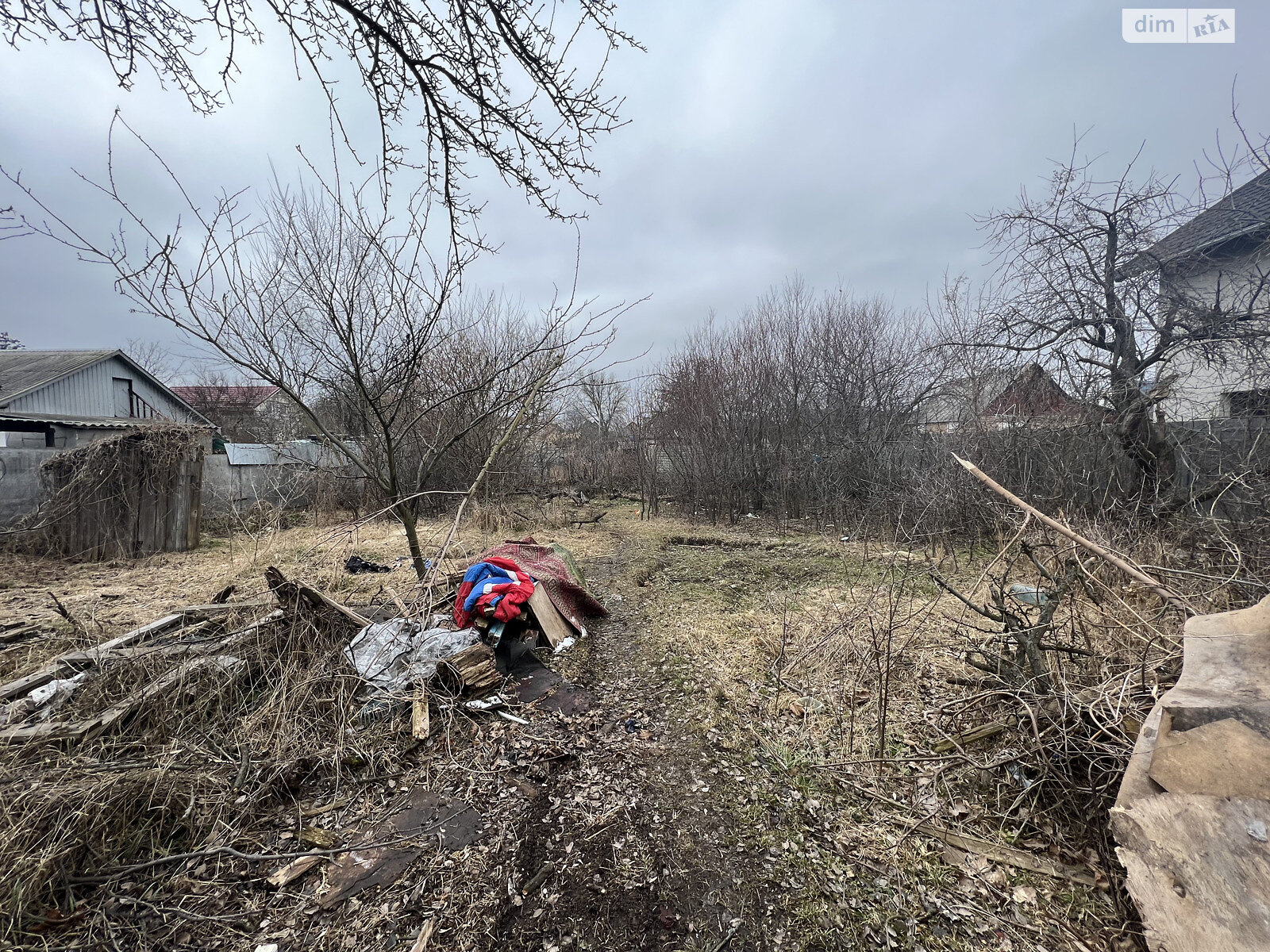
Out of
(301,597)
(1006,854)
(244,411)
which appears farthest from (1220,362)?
(244,411)

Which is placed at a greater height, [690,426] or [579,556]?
[690,426]

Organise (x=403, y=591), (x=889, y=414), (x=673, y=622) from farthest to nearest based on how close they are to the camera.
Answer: (x=889, y=414) → (x=673, y=622) → (x=403, y=591)

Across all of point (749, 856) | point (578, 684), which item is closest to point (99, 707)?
point (578, 684)

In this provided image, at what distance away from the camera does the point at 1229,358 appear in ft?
19.0

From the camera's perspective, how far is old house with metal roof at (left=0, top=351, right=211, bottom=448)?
679 inches

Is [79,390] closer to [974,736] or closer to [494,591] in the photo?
[494,591]

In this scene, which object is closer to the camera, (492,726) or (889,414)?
(492,726)

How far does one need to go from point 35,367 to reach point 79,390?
2262mm

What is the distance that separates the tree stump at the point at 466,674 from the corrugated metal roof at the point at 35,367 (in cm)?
2398

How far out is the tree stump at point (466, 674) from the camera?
3.13 meters

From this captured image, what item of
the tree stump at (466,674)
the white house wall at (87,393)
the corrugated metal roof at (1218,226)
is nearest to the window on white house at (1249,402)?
the corrugated metal roof at (1218,226)

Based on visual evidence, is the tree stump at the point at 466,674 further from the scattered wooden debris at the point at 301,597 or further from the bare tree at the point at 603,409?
the bare tree at the point at 603,409

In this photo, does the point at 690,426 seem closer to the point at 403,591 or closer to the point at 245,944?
the point at 403,591

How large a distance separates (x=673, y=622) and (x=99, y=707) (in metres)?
3.96
